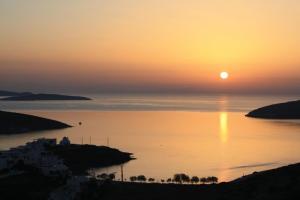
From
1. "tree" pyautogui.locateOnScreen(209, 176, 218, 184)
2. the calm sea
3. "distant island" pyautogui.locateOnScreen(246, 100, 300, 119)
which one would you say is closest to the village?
the calm sea

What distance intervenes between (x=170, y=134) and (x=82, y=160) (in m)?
39.8

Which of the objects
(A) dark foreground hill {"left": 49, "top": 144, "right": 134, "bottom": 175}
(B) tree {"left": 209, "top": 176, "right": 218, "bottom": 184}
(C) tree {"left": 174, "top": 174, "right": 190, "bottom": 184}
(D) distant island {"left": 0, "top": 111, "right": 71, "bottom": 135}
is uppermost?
(D) distant island {"left": 0, "top": 111, "right": 71, "bottom": 135}

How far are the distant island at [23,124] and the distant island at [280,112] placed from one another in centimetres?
7557

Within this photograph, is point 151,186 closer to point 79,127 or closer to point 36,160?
point 36,160

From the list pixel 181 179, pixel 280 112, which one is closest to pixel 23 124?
pixel 181 179

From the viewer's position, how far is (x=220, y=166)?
6359cm

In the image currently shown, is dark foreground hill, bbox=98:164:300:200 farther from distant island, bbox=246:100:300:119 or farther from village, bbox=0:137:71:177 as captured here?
distant island, bbox=246:100:300:119

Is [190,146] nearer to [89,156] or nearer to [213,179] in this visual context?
[89,156]

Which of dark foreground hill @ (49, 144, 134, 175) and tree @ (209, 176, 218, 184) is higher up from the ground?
dark foreground hill @ (49, 144, 134, 175)

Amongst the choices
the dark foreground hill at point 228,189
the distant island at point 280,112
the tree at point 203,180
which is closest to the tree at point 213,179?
the tree at point 203,180

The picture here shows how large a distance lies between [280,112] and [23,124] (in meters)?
94.3

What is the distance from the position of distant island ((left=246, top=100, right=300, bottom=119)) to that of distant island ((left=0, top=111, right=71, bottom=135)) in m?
75.6

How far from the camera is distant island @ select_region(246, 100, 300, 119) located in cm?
16488

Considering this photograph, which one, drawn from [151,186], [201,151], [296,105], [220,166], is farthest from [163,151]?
[296,105]
